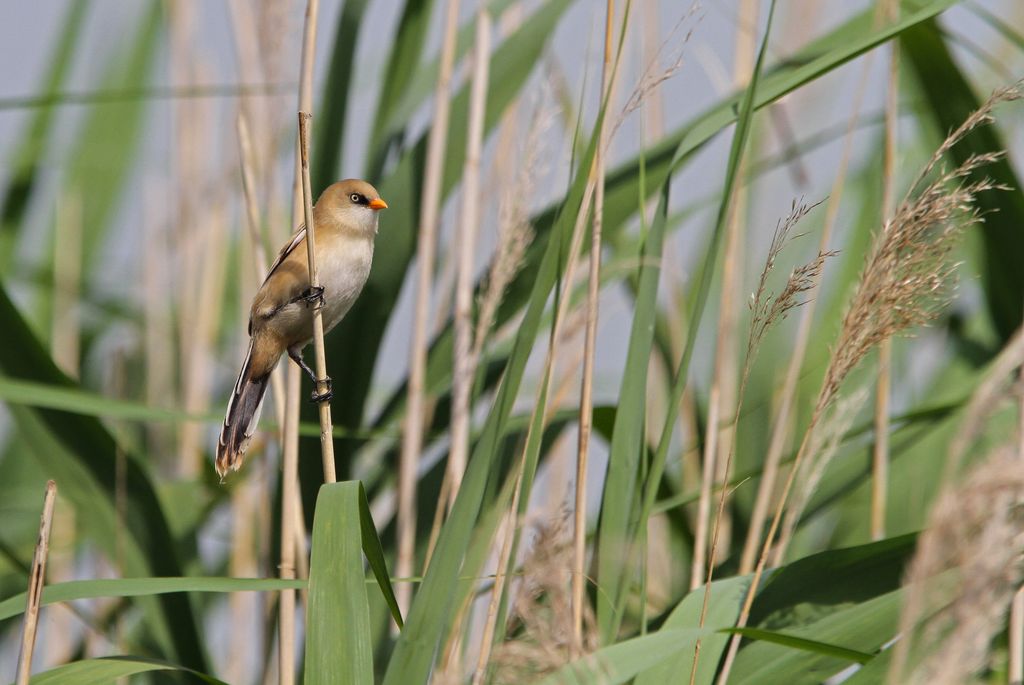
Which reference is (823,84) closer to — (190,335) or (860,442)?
(860,442)

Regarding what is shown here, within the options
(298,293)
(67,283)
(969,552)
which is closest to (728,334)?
(298,293)

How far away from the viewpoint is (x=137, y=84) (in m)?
3.04

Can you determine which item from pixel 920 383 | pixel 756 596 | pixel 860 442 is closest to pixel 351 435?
pixel 756 596

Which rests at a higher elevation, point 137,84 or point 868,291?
point 137,84

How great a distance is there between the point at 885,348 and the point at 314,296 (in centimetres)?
94

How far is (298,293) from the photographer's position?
2088 millimetres

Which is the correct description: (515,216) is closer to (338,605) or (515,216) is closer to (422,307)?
(422,307)

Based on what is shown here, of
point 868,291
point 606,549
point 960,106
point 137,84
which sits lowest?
point 606,549

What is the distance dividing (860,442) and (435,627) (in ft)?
4.51

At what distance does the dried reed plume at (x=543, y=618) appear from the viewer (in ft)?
3.12

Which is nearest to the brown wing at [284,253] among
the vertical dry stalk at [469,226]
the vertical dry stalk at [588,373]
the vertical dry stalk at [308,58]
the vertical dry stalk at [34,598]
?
the vertical dry stalk at [469,226]

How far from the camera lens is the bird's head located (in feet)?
6.90

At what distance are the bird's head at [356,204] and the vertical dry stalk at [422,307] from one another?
90 millimetres

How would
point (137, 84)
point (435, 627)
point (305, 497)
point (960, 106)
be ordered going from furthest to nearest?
point (137, 84)
point (305, 497)
point (960, 106)
point (435, 627)
